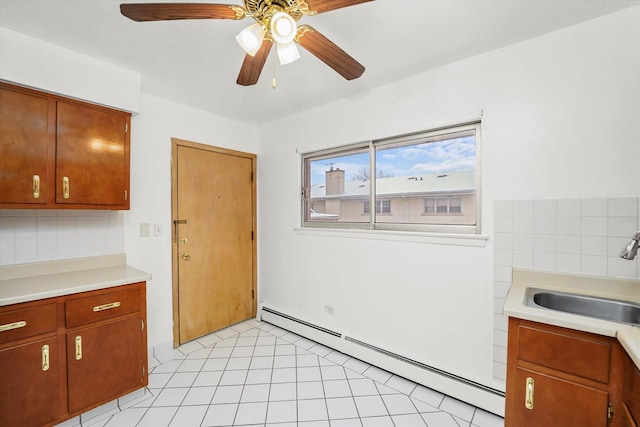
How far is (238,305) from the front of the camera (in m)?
3.22

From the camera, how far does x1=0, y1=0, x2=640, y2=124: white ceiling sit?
1.44 metres

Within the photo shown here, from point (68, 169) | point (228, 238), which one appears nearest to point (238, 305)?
point (228, 238)

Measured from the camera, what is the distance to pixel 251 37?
121 centimetres

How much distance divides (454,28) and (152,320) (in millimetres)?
3157

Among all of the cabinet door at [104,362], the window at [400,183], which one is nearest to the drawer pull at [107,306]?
the cabinet door at [104,362]

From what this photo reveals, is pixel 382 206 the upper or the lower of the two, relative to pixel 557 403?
upper

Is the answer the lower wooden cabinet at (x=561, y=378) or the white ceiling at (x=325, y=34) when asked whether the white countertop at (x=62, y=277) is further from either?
the lower wooden cabinet at (x=561, y=378)

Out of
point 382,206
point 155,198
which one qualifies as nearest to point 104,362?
point 155,198

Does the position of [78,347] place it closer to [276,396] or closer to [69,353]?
[69,353]

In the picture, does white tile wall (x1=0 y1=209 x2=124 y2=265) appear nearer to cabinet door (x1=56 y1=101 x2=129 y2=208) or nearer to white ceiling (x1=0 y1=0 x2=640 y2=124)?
cabinet door (x1=56 y1=101 x2=129 y2=208)

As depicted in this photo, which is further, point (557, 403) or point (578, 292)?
point (578, 292)

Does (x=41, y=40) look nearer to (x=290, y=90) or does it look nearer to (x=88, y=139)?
(x=88, y=139)

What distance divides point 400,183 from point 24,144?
252 centimetres

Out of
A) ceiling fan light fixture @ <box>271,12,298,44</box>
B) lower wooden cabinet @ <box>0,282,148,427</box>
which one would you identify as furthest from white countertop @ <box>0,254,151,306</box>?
ceiling fan light fixture @ <box>271,12,298,44</box>
